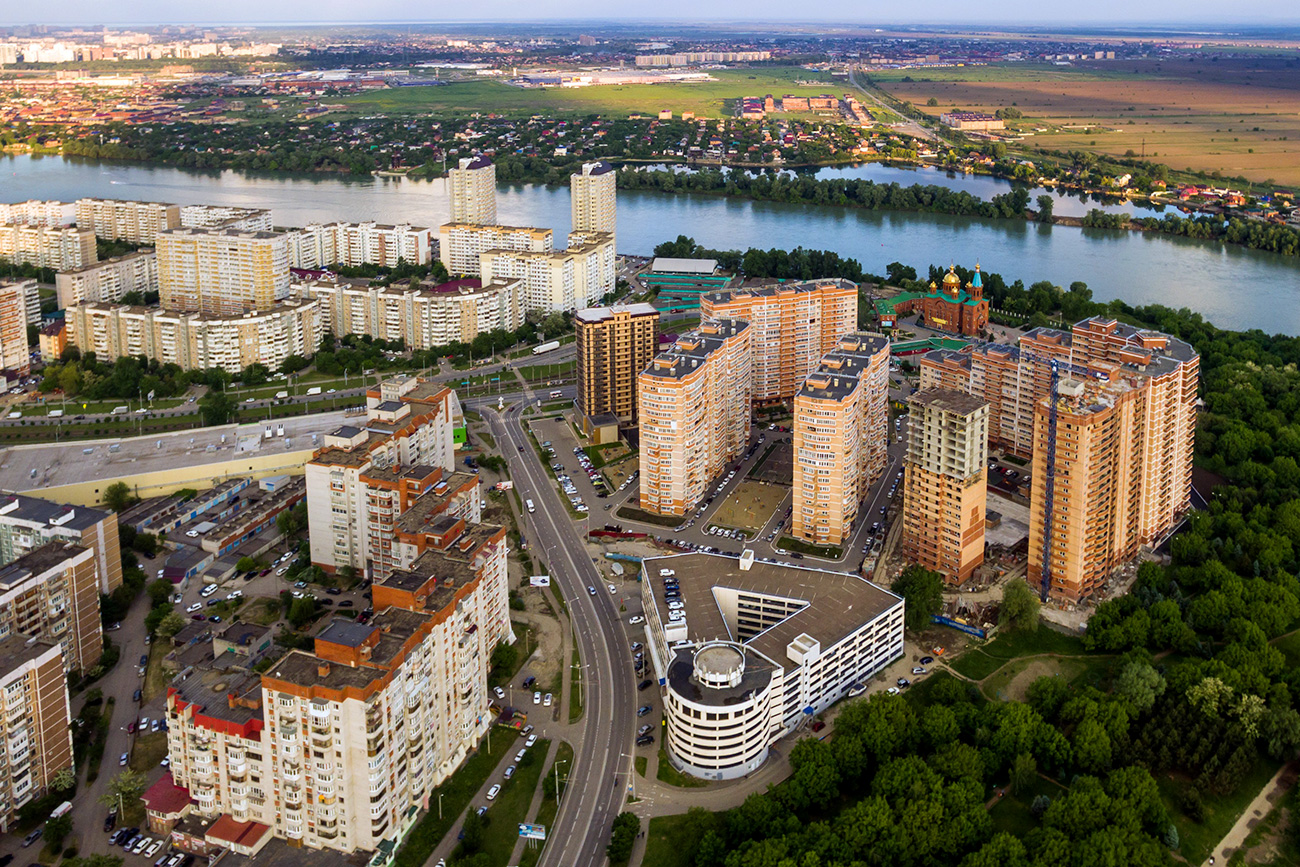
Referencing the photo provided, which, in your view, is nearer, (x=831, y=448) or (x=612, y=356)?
(x=831, y=448)

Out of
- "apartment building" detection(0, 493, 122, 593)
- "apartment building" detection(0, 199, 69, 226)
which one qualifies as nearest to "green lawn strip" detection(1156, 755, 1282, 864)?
"apartment building" detection(0, 493, 122, 593)

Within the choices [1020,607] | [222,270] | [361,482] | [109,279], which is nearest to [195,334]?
[222,270]

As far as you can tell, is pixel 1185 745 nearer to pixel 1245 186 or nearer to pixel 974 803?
pixel 974 803

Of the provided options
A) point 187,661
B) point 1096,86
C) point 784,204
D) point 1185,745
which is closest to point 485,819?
point 187,661

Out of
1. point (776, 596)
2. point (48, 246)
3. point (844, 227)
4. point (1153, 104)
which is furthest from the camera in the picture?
point (1153, 104)

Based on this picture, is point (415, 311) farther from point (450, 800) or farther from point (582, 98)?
point (582, 98)
